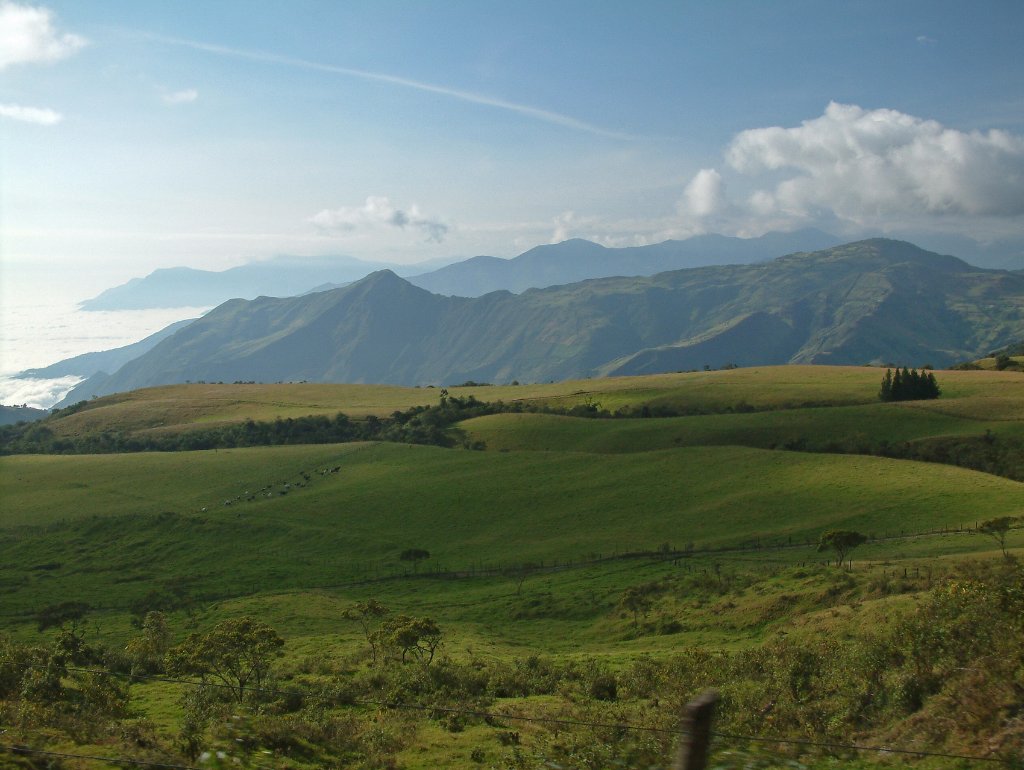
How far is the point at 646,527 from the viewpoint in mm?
73500

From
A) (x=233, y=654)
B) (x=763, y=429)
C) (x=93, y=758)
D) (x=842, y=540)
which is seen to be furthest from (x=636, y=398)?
(x=93, y=758)

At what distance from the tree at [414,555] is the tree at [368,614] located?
17.9 metres

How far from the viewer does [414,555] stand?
70.9 meters

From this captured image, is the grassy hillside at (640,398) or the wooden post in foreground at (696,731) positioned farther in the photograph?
the grassy hillside at (640,398)

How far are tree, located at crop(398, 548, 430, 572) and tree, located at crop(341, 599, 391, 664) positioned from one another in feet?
58.7

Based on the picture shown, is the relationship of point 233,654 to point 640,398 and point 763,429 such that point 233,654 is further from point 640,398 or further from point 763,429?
point 640,398

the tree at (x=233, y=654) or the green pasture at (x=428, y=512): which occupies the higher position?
the tree at (x=233, y=654)

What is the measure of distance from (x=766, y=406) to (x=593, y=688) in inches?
4588

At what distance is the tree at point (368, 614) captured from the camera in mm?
43656

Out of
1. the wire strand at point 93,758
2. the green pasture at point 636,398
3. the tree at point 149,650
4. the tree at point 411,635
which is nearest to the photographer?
the wire strand at point 93,758

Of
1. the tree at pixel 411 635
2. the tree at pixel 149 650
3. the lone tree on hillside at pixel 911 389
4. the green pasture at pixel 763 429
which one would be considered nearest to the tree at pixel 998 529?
the tree at pixel 411 635

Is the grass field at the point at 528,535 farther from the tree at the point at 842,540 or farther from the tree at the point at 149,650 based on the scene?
the tree at the point at 149,650

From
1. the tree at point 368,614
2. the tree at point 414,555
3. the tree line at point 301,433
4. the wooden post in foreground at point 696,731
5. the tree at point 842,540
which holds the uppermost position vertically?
the wooden post in foreground at point 696,731

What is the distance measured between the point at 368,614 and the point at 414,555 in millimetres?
23583
